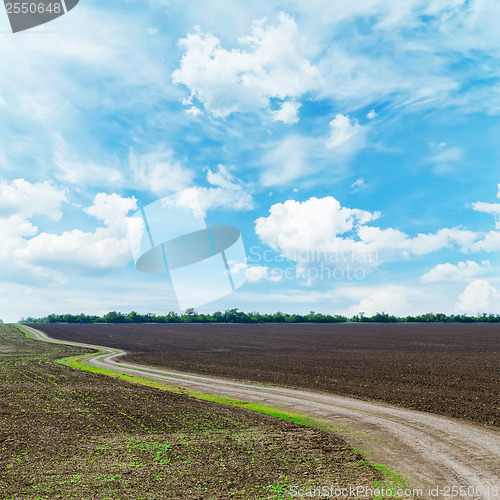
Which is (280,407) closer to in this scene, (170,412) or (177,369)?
(170,412)

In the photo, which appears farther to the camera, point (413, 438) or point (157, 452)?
point (413, 438)

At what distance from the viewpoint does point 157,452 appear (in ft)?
46.8

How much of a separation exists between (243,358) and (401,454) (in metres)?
35.1

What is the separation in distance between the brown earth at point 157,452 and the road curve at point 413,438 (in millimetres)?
1405

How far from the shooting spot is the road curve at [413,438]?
11617mm

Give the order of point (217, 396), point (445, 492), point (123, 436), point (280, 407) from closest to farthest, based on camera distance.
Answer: point (445, 492), point (123, 436), point (280, 407), point (217, 396)

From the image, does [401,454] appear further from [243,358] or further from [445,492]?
[243,358]

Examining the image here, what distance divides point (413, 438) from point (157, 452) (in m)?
10.2

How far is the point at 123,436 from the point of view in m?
16.3

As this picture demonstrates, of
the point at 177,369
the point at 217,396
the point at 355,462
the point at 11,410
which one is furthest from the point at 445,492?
the point at 177,369

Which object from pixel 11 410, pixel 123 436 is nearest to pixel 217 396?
pixel 123 436

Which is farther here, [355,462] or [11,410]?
[11,410]

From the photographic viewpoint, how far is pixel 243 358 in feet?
158

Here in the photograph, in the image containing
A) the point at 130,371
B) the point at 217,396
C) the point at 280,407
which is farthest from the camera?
the point at 130,371
